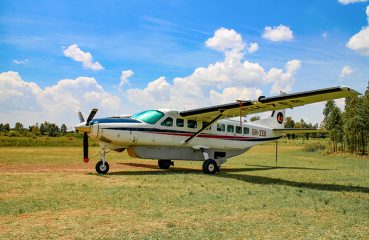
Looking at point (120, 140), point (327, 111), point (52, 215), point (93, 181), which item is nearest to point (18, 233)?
point (52, 215)

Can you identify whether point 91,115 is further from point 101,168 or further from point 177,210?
point 177,210

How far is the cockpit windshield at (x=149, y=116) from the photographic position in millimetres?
17714

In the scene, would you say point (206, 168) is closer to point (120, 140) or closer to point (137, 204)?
point (120, 140)

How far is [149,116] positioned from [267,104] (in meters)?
5.92

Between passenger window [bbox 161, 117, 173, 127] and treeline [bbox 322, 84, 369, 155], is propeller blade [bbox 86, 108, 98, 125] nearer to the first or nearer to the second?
passenger window [bbox 161, 117, 173, 127]

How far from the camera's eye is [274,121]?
24156mm

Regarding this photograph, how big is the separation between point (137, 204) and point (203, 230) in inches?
111

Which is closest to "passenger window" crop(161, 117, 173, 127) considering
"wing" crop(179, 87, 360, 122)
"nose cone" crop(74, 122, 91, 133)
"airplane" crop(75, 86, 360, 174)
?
"airplane" crop(75, 86, 360, 174)

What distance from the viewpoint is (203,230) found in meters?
6.62

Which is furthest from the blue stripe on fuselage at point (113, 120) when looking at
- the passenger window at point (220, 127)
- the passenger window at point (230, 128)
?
the passenger window at point (230, 128)

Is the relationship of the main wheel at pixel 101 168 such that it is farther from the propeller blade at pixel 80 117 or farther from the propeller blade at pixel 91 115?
the propeller blade at pixel 80 117

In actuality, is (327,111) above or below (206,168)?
above

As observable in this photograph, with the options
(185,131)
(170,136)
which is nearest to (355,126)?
(185,131)

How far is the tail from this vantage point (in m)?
23.8
